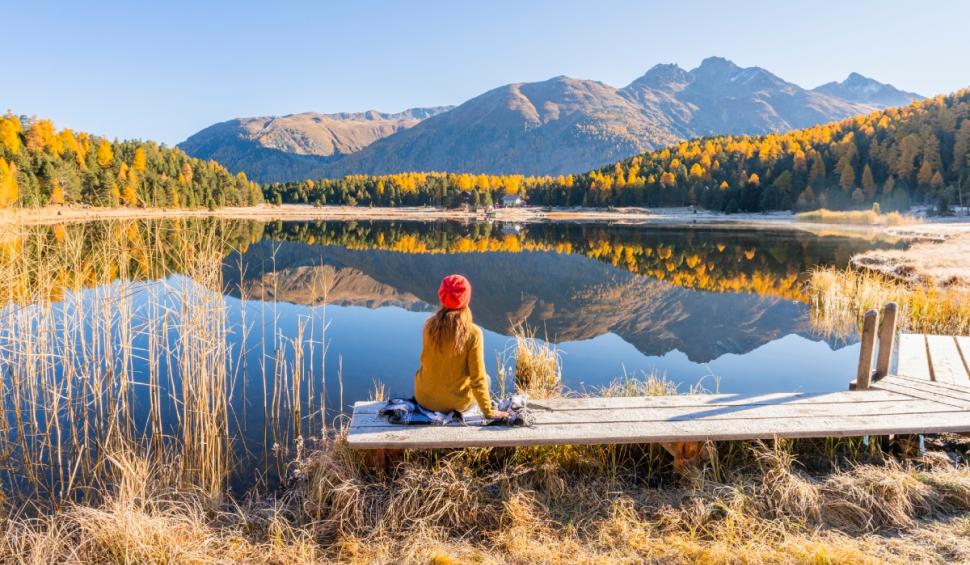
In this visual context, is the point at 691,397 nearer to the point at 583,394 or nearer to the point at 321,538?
the point at 583,394

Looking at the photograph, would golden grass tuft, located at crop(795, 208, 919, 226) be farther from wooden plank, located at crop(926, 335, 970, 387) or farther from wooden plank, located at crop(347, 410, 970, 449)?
wooden plank, located at crop(347, 410, 970, 449)

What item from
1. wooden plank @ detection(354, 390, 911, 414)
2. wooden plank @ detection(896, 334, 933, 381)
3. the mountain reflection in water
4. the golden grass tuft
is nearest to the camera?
wooden plank @ detection(354, 390, 911, 414)

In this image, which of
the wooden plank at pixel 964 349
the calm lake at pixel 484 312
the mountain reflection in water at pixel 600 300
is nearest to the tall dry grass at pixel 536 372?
the mountain reflection in water at pixel 600 300

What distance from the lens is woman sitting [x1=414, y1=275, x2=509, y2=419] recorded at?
4.66m

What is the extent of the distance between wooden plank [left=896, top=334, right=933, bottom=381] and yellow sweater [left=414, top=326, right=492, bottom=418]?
6072 mm

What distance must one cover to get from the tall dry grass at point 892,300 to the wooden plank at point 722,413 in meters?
7.02

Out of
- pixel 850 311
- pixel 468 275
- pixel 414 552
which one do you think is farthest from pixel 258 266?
pixel 414 552

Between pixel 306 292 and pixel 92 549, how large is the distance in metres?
17.6

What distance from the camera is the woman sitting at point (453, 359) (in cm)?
466

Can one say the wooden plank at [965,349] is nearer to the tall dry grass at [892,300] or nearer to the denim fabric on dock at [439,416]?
the tall dry grass at [892,300]

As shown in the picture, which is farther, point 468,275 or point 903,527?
point 468,275

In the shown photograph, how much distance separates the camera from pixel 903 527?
454cm

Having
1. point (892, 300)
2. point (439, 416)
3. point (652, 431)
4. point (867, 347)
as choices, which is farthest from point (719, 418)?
point (892, 300)

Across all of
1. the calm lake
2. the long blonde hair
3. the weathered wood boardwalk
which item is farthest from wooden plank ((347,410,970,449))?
the calm lake
